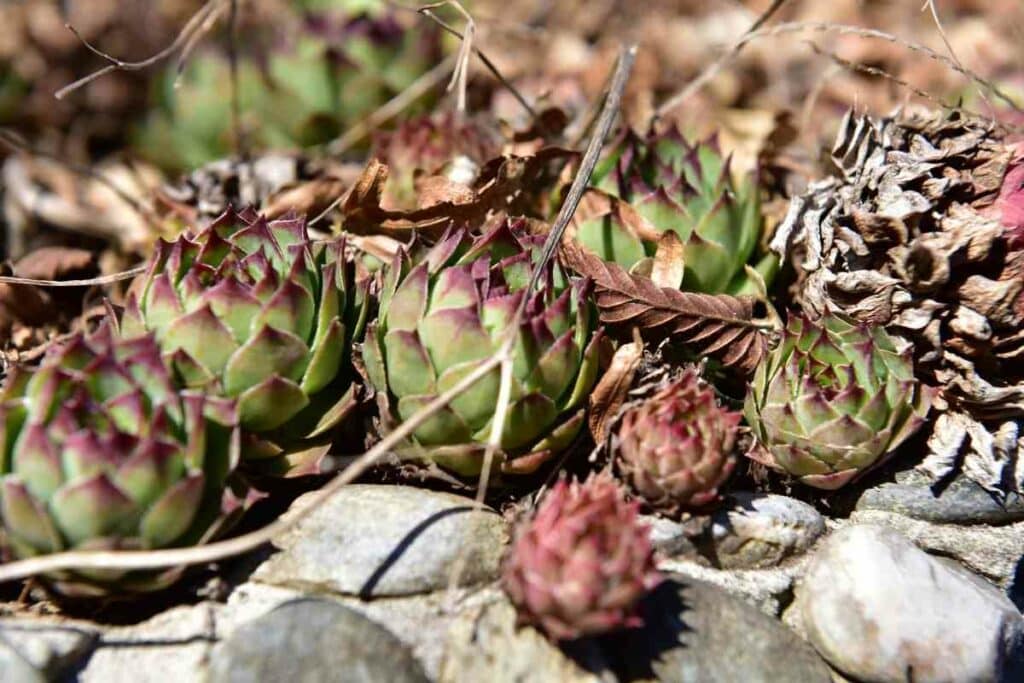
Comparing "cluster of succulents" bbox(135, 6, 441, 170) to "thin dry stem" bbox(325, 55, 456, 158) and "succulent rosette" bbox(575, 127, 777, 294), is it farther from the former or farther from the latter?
"succulent rosette" bbox(575, 127, 777, 294)

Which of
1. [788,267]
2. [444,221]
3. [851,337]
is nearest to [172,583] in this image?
[444,221]

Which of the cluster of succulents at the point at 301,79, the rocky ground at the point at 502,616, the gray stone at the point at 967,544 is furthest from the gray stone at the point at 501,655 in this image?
the cluster of succulents at the point at 301,79

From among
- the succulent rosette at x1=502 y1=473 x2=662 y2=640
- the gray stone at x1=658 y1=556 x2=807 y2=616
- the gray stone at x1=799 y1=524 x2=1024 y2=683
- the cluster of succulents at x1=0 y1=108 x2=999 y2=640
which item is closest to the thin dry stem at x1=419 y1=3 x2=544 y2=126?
the cluster of succulents at x1=0 y1=108 x2=999 y2=640

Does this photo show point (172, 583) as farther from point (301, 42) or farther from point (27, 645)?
point (301, 42)

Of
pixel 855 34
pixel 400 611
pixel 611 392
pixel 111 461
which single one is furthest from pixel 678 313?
pixel 111 461

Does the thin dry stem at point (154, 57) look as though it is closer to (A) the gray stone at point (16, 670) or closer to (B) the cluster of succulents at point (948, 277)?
(A) the gray stone at point (16, 670)

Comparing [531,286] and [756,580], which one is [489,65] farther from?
[756,580]
